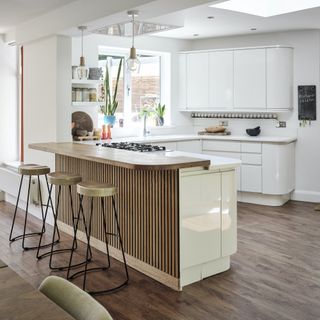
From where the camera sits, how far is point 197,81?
729 cm

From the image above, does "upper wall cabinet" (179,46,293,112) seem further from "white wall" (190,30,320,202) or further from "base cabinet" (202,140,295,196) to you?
"base cabinet" (202,140,295,196)

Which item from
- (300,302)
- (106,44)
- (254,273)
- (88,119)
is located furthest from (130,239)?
(106,44)

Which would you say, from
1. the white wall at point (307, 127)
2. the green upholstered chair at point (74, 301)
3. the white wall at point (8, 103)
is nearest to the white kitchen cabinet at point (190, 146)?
the white wall at point (307, 127)

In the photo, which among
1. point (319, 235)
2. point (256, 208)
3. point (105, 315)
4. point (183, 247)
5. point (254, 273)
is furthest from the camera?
point (256, 208)

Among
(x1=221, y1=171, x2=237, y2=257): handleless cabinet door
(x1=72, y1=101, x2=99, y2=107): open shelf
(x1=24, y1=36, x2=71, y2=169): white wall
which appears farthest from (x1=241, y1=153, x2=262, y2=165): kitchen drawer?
(x1=221, y1=171, x2=237, y2=257): handleless cabinet door

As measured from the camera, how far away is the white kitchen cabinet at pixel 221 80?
6.94 meters

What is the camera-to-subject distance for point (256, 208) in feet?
20.8

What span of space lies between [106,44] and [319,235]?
3961 millimetres

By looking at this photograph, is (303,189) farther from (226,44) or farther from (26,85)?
(26,85)

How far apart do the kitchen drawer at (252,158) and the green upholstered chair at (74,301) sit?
528 cm

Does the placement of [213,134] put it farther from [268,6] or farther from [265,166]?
[268,6]

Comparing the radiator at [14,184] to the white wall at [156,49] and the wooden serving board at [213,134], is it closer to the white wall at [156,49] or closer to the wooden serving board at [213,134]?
the white wall at [156,49]

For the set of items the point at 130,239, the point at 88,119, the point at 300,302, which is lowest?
the point at 300,302

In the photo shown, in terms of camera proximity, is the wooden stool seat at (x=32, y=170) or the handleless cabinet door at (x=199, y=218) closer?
the handleless cabinet door at (x=199, y=218)
